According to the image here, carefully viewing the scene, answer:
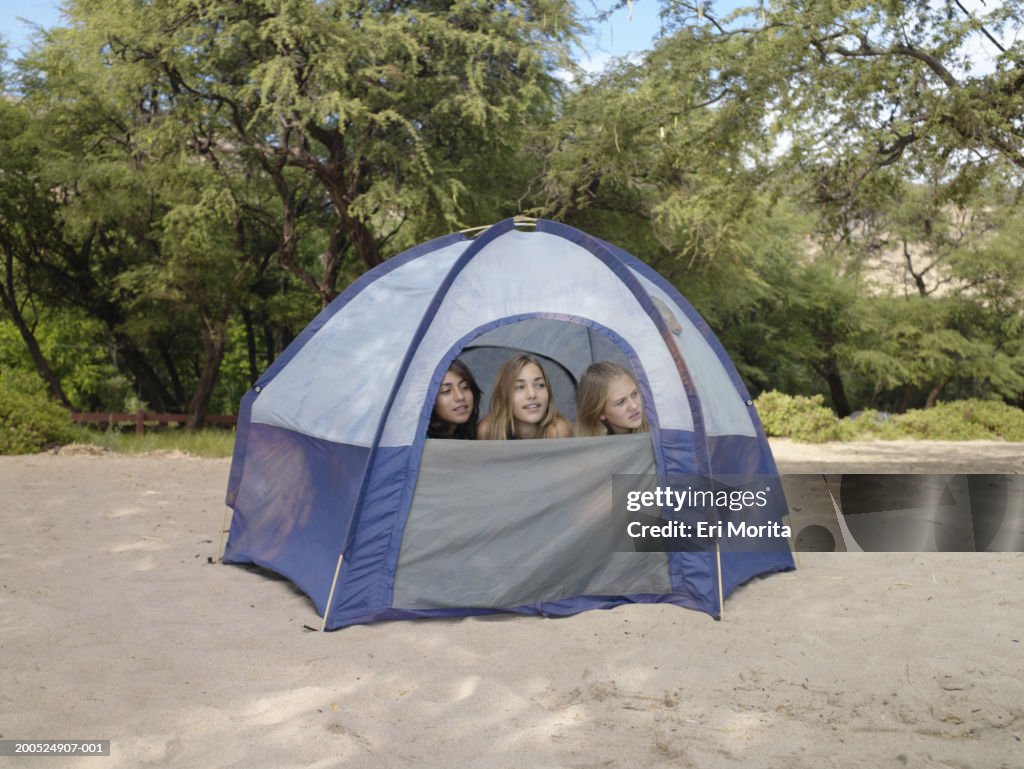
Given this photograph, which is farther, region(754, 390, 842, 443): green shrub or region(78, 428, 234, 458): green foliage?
region(754, 390, 842, 443): green shrub

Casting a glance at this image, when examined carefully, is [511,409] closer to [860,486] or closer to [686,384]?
[686,384]

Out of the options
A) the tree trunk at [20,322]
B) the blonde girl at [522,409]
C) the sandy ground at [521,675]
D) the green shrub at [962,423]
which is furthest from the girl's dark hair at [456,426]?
the tree trunk at [20,322]

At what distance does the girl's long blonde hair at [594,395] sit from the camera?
15.9 feet

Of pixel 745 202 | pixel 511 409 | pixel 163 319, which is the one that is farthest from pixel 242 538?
pixel 163 319

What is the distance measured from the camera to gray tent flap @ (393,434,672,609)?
4.31 meters

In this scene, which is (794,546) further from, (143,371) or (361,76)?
(143,371)

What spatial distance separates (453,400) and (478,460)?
23.4 inches

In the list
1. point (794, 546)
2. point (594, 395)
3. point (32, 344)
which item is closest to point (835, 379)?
point (32, 344)

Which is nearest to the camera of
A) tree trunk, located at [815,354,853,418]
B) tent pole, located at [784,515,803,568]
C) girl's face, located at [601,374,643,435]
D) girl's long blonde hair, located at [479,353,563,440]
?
girl's face, located at [601,374,643,435]

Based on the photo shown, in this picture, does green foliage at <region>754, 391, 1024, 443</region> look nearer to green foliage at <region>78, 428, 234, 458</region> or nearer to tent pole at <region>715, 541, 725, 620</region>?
green foliage at <region>78, 428, 234, 458</region>

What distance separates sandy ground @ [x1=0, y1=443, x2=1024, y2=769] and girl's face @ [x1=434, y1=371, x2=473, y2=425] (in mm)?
1155

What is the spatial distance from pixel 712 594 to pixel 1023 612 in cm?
142

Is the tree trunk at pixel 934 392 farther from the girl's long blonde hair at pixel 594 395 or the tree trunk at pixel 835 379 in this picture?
the girl's long blonde hair at pixel 594 395

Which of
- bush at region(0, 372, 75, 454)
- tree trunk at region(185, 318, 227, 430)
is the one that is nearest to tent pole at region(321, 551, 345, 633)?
bush at region(0, 372, 75, 454)
